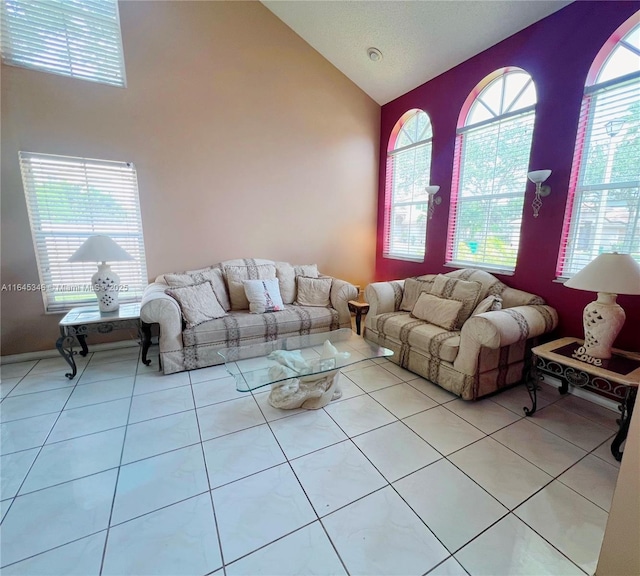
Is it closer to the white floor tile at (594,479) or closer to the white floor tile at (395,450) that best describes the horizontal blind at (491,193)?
the white floor tile at (594,479)

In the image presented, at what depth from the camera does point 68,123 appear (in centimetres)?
269

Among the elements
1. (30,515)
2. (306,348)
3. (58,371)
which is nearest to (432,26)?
(306,348)

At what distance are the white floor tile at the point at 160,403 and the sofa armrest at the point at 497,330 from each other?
2040 millimetres

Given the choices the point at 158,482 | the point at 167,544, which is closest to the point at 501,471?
the point at 167,544

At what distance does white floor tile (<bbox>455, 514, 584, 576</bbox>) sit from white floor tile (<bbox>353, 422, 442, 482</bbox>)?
41cm

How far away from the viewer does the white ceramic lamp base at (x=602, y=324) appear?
1824 mm

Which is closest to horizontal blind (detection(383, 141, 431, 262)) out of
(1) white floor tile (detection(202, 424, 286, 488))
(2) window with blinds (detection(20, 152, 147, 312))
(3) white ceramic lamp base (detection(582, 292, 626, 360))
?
(3) white ceramic lamp base (detection(582, 292, 626, 360))

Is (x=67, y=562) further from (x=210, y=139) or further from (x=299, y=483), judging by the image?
(x=210, y=139)

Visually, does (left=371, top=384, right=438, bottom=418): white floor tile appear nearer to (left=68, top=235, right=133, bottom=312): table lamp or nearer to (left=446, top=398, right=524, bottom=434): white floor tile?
(left=446, top=398, right=524, bottom=434): white floor tile

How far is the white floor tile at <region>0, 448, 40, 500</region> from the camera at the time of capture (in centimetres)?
147

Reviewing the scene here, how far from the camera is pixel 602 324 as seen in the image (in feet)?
6.08

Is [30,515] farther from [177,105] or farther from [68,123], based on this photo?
[177,105]

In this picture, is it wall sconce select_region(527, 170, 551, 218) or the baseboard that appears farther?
the baseboard

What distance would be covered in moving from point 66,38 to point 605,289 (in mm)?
4556
